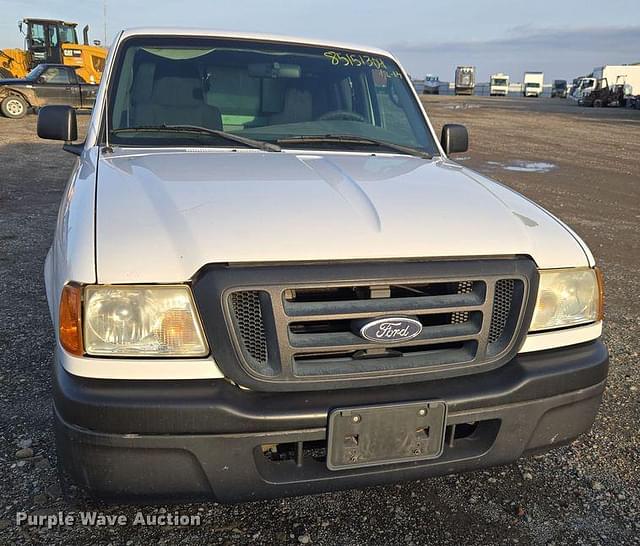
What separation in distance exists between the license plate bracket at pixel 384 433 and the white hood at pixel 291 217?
494 millimetres

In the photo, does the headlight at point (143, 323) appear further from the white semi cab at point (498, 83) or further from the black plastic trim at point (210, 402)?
the white semi cab at point (498, 83)

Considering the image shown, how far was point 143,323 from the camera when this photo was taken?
1.82 m

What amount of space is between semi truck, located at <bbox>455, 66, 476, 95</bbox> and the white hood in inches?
2538

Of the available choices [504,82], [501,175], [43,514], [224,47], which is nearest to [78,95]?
[501,175]

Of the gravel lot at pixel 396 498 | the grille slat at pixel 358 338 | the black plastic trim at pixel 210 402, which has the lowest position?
the gravel lot at pixel 396 498

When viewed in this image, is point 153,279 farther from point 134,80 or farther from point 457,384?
point 134,80

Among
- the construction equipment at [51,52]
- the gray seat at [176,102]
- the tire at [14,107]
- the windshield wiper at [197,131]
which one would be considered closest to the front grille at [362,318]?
the windshield wiper at [197,131]

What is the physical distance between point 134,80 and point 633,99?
47841mm

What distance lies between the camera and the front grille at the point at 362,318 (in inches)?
70.2

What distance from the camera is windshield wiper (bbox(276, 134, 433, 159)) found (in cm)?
316

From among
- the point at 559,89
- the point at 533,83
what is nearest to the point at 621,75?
the point at 533,83

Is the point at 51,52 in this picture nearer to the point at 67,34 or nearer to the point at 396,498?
the point at 67,34

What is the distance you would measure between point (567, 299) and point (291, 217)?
1.08 m

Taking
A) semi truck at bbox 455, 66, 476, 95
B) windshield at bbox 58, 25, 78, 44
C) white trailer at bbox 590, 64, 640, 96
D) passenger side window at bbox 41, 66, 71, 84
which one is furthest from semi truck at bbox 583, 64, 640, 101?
passenger side window at bbox 41, 66, 71, 84
